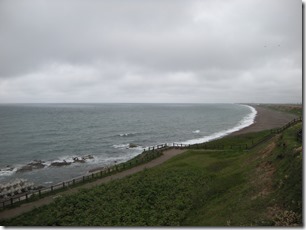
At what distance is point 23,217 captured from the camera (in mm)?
18828

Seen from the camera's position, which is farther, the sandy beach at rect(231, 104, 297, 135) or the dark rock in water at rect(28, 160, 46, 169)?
the sandy beach at rect(231, 104, 297, 135)

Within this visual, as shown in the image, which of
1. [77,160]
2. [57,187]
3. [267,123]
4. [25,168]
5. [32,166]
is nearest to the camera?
[57,187]

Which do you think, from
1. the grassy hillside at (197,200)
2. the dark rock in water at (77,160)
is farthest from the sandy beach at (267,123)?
the grassy hillside at (197,200)

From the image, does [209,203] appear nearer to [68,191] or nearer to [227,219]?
[227,219]

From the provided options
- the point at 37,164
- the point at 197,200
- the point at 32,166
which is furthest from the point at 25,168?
the point at 197,200

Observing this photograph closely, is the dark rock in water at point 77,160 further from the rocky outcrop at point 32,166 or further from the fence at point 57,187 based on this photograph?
the fence at point 57,187

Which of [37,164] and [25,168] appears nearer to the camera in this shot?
[25,168]

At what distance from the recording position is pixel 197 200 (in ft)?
62.2

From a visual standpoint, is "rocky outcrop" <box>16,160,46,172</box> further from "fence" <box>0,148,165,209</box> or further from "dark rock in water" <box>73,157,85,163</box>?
"fence" <box>0,148,165,209</box>

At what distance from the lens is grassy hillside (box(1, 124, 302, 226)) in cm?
1359

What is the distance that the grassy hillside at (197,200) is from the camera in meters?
13.6

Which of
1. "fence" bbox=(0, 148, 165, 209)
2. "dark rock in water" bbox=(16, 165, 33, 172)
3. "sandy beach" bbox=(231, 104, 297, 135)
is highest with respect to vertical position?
"sandy beach" bbox=(231, 104, 297, 135)

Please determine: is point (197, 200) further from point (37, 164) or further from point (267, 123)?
point (267, 123)

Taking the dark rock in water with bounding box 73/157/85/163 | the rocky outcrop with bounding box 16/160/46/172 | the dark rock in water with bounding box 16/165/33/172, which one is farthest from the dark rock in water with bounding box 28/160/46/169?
the dark rock in water with bounding box 73/157/85/163
